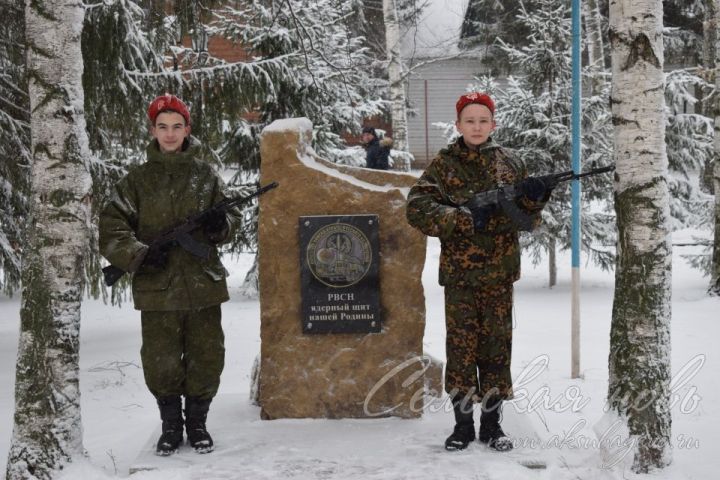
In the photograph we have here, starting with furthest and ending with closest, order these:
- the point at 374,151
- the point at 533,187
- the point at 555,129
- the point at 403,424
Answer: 1. the point at 374,151
2. the point at 555,129
3. the point at 403,424
4. the point at 533,187

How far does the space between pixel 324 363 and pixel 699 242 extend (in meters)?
7.58

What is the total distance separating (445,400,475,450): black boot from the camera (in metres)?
3.78

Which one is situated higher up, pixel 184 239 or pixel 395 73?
pixel 395 73

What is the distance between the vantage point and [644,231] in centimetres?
370

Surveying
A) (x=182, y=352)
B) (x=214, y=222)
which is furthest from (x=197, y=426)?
(x=214, y=222)

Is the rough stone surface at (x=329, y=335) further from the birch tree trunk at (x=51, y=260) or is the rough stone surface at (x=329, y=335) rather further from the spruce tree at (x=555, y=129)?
the spruce tree at (x=555, y=129)

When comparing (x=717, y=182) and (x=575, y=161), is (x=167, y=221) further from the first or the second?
(x=717, y=182)

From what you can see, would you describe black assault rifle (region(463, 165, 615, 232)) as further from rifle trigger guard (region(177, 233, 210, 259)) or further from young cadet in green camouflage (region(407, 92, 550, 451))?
rifle trigger guard (region(177, 233, 210, 259))

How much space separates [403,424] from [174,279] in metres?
1.62

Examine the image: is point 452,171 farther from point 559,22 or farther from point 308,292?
point 559,22

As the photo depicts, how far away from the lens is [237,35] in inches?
369

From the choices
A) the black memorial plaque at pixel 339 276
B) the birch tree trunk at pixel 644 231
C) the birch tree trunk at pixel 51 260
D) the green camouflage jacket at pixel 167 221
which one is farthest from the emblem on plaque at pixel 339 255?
the birch tree trunk at pixel 644 231

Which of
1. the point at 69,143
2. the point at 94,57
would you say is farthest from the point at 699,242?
the point at 69,143

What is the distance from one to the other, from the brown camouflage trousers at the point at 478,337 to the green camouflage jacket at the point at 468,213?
82 mm
